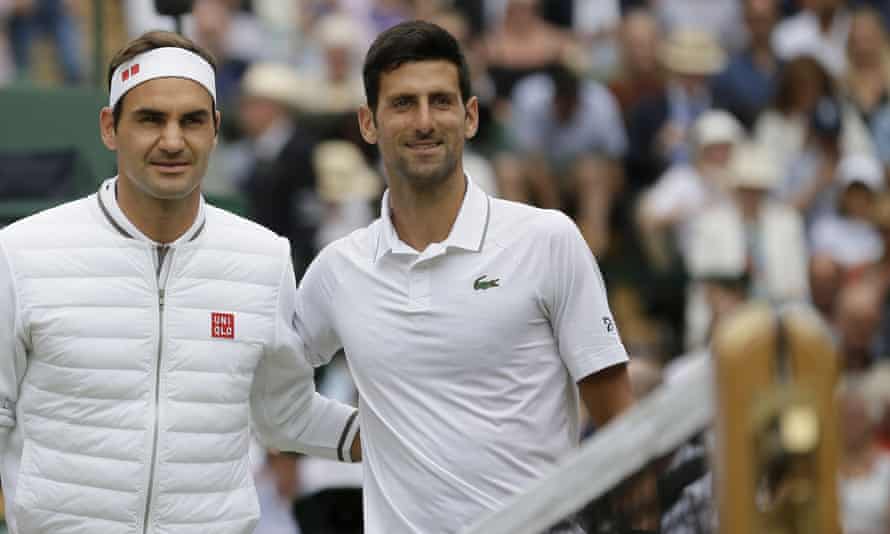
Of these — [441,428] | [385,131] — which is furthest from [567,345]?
[385,131]

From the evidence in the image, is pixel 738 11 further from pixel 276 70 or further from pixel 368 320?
pixel 368 320

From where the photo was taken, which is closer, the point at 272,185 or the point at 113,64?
the point at 113,64

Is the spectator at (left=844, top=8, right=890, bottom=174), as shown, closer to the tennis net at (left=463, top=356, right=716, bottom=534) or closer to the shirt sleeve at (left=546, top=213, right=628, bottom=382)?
the shirt sleeve at (left=546, top=213, right=628, bottom=382)

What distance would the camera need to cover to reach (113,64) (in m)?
5.51

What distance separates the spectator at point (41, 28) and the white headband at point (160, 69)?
8.04 meters

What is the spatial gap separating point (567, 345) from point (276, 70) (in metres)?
7.70

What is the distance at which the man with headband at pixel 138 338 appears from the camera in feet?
17.3

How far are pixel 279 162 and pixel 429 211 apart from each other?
6.71 m

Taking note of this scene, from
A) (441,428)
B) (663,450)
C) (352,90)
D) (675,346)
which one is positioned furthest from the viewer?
(352,90)

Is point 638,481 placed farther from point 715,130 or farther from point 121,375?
point 715,130

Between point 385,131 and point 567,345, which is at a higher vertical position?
point 385,131

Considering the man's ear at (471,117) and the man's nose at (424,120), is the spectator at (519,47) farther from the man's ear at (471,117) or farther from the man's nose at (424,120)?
the man's nose at (424,120)

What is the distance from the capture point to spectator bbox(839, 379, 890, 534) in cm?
866

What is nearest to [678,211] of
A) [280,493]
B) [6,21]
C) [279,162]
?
[279,162]
